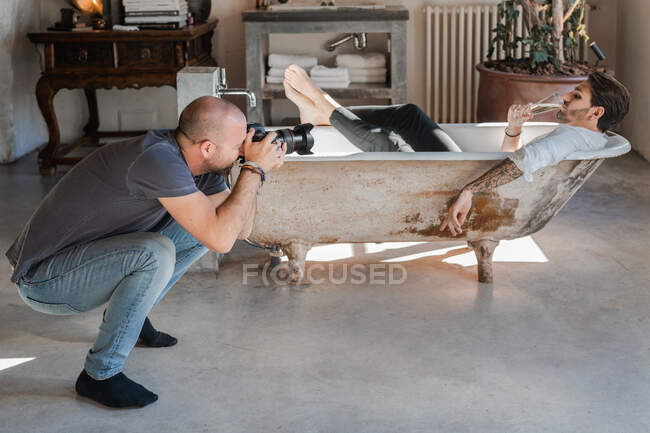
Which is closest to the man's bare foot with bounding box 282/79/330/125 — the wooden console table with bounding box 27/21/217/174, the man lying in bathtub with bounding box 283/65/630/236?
the man lying in bathtub with bounding box 283/65/630/236

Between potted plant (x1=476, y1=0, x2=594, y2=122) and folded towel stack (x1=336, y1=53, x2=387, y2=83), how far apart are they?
60 centimetres

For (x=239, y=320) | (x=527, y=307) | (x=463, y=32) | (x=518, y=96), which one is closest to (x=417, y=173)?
(x=527, y=307)

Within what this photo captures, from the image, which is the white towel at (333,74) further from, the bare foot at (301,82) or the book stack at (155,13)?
the bare foot at (301,82)

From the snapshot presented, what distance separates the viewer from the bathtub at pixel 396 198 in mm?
2539

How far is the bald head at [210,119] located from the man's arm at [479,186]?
98 centimetres

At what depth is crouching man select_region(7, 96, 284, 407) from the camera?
1789 mm

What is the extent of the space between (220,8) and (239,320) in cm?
306

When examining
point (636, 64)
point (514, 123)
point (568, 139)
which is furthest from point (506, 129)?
point (636, 64)

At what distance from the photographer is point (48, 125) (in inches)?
169

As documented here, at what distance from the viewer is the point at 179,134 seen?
185 centimetres

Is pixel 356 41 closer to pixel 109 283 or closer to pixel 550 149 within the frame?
pixel 550 149

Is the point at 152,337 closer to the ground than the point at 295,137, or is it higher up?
closer to the ground

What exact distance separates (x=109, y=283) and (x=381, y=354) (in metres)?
0.82

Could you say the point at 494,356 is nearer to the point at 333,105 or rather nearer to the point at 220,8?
the point at 333,105
